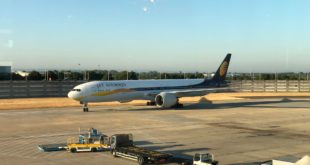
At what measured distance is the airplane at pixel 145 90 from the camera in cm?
4166

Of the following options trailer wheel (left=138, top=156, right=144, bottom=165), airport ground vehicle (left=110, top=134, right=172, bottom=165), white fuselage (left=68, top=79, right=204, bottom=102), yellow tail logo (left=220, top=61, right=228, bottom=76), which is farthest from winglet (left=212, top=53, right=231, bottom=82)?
trailer wheel (left=138, top=156, right=144, bottom=165)

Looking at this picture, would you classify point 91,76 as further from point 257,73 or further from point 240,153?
point 240,153

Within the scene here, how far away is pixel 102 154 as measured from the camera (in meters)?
→ 18.8

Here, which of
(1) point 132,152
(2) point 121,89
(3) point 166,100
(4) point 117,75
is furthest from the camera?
(4) point 117,75

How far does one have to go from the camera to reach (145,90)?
1815 inches

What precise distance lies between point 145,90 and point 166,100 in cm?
314

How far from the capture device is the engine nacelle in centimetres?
4450

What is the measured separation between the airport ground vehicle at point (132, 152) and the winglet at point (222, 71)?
35239 mm

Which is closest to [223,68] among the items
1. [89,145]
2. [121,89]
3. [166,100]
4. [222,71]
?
[222,71]

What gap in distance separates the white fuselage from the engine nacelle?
4.73 feet

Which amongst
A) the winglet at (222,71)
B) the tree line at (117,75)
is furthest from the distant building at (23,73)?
the winglet at (222,71)

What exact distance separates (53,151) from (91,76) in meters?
64.8

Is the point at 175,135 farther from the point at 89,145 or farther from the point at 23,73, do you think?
the point at 23,73

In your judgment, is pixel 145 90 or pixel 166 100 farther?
pixel 145 90
